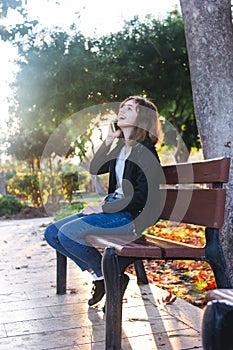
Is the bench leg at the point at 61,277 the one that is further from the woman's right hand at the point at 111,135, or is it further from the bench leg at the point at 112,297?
the bench leg at the point at 112,297

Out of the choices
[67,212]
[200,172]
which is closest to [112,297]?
[200,172]

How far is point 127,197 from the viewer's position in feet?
12.6

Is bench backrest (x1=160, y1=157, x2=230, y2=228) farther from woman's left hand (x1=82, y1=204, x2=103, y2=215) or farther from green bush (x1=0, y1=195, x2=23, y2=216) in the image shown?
green bush (x1=0, y1=195, x2=23, y2=216)

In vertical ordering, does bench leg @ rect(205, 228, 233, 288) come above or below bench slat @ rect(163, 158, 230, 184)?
below

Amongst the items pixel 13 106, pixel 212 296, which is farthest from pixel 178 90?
pixel 212 296

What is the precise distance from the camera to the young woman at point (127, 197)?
3744mm

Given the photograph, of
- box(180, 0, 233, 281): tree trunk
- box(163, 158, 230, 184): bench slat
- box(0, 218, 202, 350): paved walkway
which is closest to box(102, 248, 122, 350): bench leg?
box(0, 218, 202, 350): paved walkway

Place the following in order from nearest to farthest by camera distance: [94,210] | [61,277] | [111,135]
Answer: [94,210] < [111,135] < [61,277]

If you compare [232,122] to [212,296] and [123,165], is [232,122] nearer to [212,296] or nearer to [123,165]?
[123,165]

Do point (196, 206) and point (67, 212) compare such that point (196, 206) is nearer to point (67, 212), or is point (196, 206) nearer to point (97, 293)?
point (97, 293)

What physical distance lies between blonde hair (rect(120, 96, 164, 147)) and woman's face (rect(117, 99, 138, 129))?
0.03 meters

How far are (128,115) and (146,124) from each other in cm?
15

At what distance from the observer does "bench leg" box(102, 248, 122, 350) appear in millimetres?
3002

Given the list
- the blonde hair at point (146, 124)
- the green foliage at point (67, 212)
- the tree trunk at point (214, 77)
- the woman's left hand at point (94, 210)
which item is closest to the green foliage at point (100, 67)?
the green foliage at point (67, 212)
